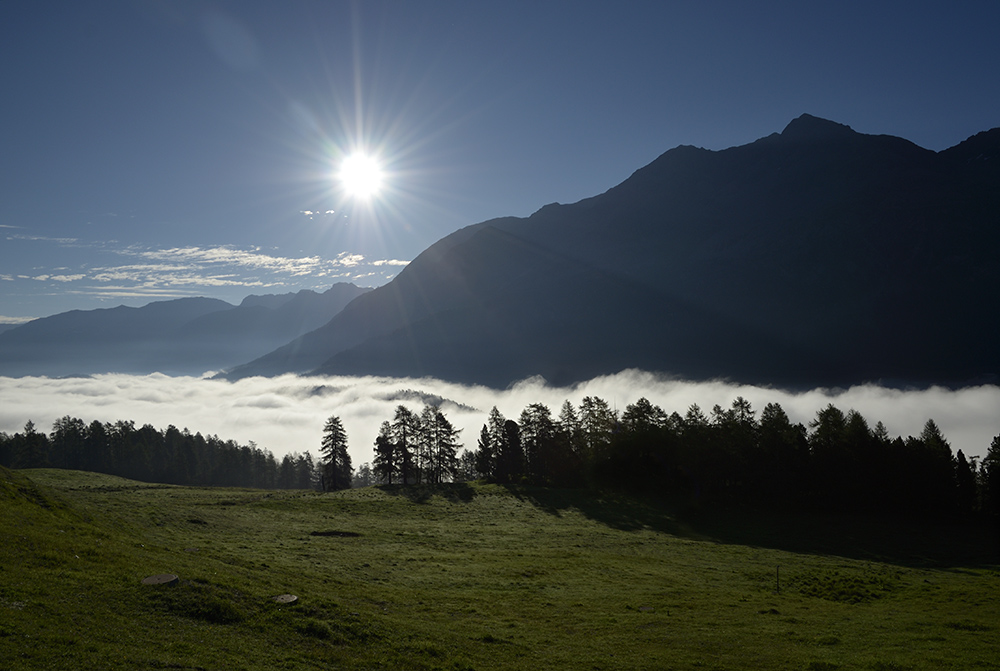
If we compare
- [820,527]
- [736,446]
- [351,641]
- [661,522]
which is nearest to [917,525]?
[820,527]

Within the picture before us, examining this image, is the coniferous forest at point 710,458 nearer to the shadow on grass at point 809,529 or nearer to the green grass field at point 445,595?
the shadow on grass at point 809,529

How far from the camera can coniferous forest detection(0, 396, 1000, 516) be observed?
8050cm

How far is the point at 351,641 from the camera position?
20.9 m

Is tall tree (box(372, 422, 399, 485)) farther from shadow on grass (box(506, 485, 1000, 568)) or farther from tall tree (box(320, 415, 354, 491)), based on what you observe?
shadow on grass (box(506, 485, 1000, 568))

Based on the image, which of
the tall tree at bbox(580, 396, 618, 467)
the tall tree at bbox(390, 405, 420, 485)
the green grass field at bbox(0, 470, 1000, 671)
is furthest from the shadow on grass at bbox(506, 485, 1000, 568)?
the tall tree at bbox(390, 405, 420, 485)

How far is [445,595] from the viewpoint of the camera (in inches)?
1271

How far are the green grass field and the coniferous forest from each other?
20393 mm

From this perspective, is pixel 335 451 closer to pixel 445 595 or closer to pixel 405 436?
pixel 405 436

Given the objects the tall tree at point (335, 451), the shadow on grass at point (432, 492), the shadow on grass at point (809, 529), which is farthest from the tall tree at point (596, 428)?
the tall tree at point (335, 451)

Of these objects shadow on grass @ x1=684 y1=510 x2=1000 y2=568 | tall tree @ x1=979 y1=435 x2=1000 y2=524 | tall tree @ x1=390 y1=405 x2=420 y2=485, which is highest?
tall tree @ x1=390 y1=405 x2=420 y2=485

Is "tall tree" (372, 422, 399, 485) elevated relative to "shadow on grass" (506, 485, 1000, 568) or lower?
elevated

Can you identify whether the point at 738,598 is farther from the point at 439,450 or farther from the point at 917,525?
the point at 439,450

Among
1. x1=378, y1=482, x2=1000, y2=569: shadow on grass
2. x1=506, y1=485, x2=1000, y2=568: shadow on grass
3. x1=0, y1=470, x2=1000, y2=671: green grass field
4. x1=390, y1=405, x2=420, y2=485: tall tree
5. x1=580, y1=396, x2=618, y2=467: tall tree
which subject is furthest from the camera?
x1=390, y1=405, x2=420, y2=485: tall tree

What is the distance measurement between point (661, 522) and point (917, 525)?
4127 centimetres
